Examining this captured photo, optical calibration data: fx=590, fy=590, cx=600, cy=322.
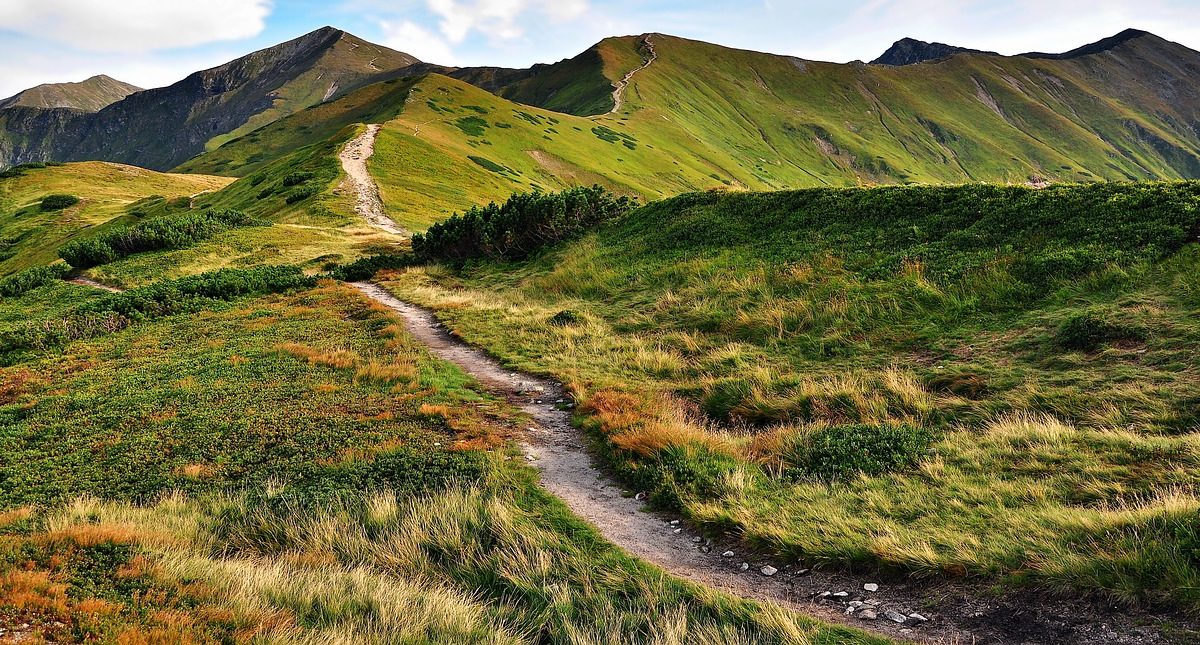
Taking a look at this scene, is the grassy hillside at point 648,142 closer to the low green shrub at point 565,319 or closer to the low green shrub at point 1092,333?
the low green shrub at point 1092,333

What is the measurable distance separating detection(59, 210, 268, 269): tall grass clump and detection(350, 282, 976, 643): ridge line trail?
36223mm

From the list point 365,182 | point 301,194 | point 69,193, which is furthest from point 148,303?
point 69,193

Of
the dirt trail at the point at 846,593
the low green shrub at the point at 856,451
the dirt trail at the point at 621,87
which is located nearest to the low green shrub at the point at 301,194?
the dirt trail at the point at 846,593

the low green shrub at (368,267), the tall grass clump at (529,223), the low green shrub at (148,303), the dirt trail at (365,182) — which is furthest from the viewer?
the dirt trail at (365,182)

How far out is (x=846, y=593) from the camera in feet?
19.1

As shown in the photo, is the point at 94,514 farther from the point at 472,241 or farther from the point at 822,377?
the point at 472,241

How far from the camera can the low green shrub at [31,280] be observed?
98.7 feet

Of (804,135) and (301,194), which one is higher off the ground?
(804,135)

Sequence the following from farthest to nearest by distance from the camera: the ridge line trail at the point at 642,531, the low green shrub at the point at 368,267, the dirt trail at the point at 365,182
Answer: the dirt trail at the point at 365,182 < the low green shrub at the point at 368,267 < the ridge line trail at the point at 642,531

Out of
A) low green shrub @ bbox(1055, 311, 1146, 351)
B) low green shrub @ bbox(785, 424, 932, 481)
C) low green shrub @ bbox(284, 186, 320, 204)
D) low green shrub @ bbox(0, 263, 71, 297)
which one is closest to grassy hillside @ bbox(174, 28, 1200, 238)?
low green shrub @ bbox(284, 186, 320, 204)

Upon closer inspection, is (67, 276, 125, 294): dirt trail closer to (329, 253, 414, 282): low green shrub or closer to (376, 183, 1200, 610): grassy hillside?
(329, 253, 414, 282): low green shrub

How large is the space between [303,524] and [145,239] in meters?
41.4

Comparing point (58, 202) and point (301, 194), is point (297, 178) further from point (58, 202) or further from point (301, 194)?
point (58, 202)

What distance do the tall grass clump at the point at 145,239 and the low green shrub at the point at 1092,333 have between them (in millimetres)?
45968
